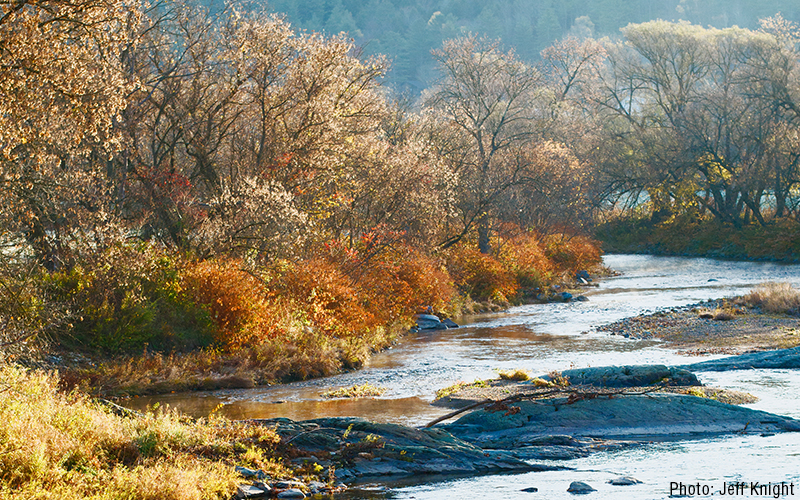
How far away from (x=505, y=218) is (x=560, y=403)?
31.3m

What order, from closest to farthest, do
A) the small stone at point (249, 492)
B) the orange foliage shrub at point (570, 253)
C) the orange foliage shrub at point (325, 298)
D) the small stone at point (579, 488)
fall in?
the small stone at point (249, 492), the small stone at point (579, 488), the orange foliage shrub at point (325, 298), the orange foliage shrub at point (570, 253)

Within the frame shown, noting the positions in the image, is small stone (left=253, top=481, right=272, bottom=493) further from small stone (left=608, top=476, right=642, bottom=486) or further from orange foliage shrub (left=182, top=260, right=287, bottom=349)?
orange foliage shrub (left=182, top=260, right=287, bottom=349)

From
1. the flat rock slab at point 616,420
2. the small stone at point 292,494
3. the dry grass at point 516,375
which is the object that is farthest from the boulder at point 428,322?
the small stone at point 292,494

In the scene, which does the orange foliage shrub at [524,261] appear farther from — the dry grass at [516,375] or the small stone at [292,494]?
the small stone at [292,494]

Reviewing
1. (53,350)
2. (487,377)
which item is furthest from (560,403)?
(53,350)

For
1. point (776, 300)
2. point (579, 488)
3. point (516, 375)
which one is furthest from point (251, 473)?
point (776, 300)

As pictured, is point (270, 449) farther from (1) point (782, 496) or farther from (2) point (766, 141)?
(2) point (766, 141)

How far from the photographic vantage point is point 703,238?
58.9 metres

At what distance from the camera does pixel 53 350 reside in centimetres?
1806

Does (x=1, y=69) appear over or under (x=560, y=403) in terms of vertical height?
over

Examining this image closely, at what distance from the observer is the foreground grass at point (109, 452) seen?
28.9 ft

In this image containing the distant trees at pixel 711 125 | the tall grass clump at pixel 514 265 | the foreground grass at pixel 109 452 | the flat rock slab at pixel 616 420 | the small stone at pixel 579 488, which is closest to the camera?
the foreground grass at pixel 109 452

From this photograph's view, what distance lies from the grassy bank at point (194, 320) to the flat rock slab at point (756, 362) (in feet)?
29.4

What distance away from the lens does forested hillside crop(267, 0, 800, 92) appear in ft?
415
